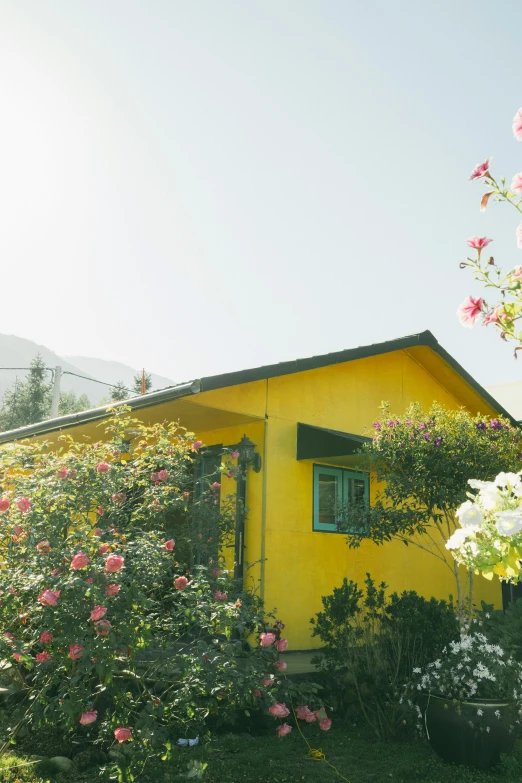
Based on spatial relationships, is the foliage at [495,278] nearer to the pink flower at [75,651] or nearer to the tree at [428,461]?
the pink flower at [75,651]

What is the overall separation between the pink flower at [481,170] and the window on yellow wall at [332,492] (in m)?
6.37

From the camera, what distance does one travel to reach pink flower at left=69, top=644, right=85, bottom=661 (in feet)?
13.7

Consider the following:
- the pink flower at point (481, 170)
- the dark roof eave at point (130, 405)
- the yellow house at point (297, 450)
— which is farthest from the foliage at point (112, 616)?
the pink flower at point (481, 170)

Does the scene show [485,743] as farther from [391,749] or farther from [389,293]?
[389,293]

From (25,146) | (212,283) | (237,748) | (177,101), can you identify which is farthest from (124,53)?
(237,748)

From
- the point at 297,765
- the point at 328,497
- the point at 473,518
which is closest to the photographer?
the point at 473,518

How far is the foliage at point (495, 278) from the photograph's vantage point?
Result: 3428mm

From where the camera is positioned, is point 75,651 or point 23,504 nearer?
point 75,651

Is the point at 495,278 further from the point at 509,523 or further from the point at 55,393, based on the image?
the point at 55,393

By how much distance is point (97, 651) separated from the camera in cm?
428

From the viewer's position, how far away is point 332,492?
994 centimetres

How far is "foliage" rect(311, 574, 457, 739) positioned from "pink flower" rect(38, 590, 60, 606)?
3170 mm

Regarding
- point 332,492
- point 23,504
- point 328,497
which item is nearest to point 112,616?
point 23,504

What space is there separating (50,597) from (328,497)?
6.12m
